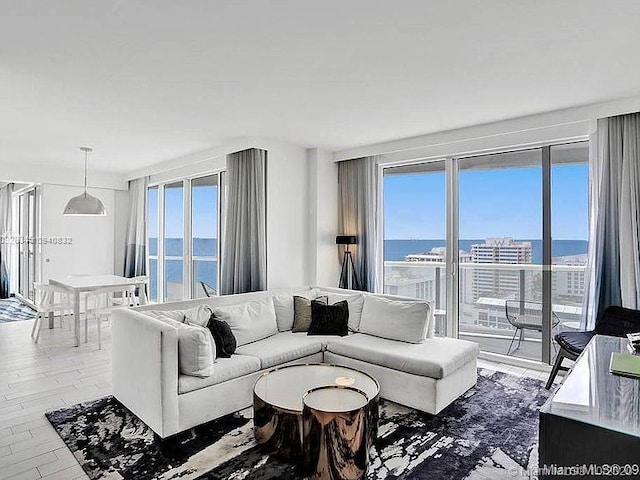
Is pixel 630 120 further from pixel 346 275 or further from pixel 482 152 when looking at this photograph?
pixel 346 275

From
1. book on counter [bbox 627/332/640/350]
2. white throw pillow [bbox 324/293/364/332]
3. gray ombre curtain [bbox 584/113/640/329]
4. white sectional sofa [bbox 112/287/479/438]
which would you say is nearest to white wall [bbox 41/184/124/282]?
white sectional sofa [bbox 112/287/479/438]

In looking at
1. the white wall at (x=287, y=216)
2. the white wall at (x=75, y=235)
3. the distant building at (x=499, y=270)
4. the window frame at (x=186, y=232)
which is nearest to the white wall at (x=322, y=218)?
the white wall at (x=287, y=216)

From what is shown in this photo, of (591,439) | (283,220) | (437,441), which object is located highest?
(283,220)

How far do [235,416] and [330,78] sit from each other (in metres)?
2.71

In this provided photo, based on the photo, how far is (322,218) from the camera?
5520 mm

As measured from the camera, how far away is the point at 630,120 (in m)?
3.53

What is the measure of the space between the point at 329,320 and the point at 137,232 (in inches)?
199

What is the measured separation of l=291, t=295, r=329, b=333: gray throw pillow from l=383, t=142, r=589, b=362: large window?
162 centimetres

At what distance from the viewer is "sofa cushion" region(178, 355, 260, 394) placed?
2838 mm

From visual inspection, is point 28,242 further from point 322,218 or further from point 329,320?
point 329,320

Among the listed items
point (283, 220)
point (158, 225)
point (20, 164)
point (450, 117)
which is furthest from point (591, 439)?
point (20, 164)

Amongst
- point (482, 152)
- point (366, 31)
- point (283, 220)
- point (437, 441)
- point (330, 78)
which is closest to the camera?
point (366, 31)
